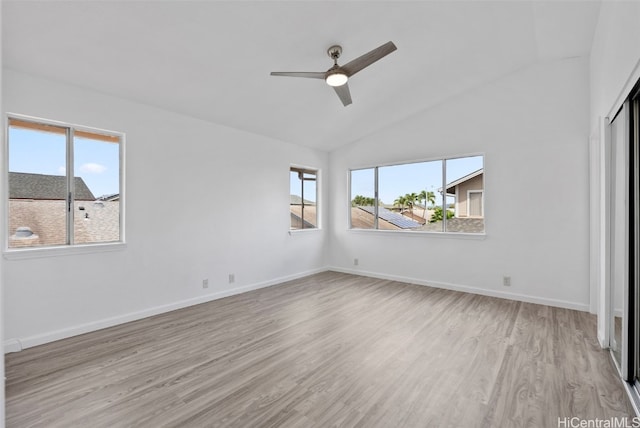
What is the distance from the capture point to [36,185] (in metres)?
3.00

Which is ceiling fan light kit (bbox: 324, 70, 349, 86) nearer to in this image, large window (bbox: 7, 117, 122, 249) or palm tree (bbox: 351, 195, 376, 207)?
large window (bbox: 7, 117, 122, 249)

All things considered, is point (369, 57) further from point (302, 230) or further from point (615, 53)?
point (302, 230)

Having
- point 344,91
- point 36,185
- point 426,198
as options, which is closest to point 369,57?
point 344,91

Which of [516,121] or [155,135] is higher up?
[516,121]

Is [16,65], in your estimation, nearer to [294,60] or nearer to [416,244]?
[294,60]

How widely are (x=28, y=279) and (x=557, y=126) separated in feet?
20.4

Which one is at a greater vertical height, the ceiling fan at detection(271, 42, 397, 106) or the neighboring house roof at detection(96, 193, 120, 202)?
the ceiling fan at detection(271, 42, 397, 106)

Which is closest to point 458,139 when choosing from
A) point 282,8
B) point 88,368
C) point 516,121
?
point 516,121

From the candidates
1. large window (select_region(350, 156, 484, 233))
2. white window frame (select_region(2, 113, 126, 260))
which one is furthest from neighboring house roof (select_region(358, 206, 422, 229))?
white window frame (select_region(2, 113, 126, 260))

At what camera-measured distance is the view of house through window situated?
18.9 feet

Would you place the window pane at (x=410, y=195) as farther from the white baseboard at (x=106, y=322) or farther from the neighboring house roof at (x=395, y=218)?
the white baseboard at (x=106, y=322)

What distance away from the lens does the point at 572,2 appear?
2975mm

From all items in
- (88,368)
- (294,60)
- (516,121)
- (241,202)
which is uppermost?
(294,60)

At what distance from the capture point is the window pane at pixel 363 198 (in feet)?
19.2
